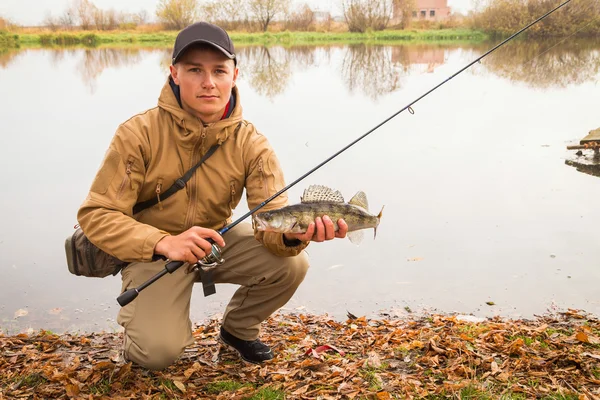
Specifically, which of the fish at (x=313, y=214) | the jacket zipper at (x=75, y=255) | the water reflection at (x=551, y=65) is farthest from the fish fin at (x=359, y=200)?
the water reflection at (x=551, y=65)

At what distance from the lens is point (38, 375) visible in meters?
3.12

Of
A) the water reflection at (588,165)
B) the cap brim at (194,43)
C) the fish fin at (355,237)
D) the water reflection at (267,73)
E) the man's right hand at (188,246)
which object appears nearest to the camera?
the man's right hand at (188,246)

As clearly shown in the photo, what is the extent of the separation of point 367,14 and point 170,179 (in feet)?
141

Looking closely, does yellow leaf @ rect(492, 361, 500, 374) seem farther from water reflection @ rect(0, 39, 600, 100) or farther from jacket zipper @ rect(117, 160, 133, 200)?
water reflection @ rect(0, 39, 600, 100)

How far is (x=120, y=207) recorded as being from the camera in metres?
3.01

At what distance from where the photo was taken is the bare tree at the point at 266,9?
4656 cm

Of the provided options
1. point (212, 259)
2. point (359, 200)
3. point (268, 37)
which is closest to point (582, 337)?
point (359, 200)

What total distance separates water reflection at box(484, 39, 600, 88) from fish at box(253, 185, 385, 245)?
479 inches

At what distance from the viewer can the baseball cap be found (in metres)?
3.15

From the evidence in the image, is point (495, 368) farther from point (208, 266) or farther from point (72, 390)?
point (72, 390)

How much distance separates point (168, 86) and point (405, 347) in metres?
2.17

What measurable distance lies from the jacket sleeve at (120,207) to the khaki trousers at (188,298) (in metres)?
0.35

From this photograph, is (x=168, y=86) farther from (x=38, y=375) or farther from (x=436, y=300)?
(x=436, y=300)

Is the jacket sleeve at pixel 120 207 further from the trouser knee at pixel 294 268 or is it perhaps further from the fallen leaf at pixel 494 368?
the fallen leaf at pixel 494 368
